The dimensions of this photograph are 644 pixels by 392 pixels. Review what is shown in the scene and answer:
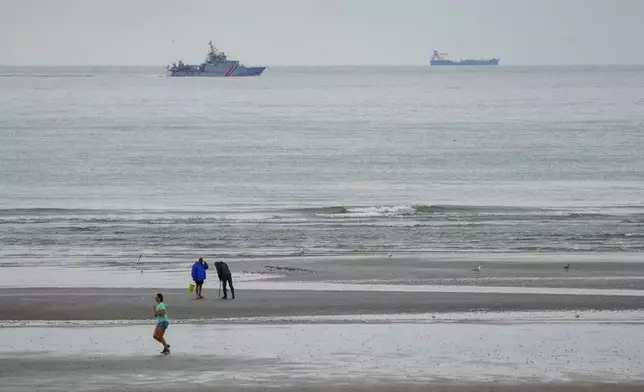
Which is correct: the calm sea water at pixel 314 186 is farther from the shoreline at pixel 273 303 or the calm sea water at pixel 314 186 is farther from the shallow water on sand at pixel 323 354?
the shallow water on sand at pixel 323 354

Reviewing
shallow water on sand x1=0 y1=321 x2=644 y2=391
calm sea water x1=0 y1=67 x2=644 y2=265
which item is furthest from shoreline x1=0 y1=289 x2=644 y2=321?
calm sea water x1=0 y1=67 x2=644 y2=265

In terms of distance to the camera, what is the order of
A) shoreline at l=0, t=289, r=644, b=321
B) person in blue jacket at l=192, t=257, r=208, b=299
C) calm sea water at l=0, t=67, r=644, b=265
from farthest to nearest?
calm sea water at l=0, t=67, r=644, b=265 < person in blue jacket at l=192, t=257, r=208, b=299 < shoreline at l=0, t=289, r=644, b=321

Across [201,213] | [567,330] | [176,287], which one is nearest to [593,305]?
[567,330]

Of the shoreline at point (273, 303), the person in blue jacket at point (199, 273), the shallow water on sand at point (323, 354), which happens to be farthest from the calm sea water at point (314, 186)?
the shallow water on sand at point (323, 354)

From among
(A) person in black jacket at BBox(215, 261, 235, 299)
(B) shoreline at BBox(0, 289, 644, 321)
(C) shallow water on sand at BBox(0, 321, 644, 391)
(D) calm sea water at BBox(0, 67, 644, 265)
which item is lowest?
(C) shallow water on sand at BBox(0, 321, 644, 391)

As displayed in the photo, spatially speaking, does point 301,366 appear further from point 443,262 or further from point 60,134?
point 60,134

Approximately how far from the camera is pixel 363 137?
363 feet

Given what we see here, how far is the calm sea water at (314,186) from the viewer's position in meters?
41.6

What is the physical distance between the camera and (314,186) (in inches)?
2559

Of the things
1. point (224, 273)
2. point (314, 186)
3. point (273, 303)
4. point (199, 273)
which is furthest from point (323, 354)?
point (314, 186)

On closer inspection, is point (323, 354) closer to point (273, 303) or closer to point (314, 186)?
point (273, 303)

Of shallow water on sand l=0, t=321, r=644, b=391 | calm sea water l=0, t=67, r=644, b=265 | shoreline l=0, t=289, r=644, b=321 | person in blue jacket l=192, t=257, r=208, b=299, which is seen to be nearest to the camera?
shallow water on sand l=0, t=321, r=644, b=391

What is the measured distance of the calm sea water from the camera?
1636 inches

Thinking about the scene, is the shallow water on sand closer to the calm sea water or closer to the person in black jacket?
the person in black jacket
